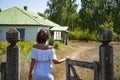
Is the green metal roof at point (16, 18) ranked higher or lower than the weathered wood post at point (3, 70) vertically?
higher

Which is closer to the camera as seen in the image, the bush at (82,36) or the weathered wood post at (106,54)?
the weathered wood post at (106,54)

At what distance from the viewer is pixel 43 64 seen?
20.1ft

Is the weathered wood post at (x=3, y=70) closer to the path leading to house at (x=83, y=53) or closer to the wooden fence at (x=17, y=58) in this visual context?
the wooden fence at (x=17, y=58)

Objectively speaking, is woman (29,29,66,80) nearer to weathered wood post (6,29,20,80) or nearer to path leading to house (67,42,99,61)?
weathered wood post (6,29,20,80)

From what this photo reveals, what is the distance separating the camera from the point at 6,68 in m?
6.29

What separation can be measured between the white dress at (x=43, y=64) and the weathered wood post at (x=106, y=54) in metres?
0.96

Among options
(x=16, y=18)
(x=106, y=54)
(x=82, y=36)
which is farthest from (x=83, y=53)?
(x=82, y=36)

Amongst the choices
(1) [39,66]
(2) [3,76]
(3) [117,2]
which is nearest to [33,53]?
(1) [39,66]

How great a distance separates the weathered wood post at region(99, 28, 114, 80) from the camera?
6.29 m

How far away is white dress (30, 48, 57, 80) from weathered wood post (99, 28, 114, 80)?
0.96 meters

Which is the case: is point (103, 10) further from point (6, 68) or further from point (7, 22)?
point (6, 68)

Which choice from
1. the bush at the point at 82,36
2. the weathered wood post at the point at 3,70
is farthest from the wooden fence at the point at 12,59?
the bush at the point at 82,36

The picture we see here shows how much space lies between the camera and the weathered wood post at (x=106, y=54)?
248 inches

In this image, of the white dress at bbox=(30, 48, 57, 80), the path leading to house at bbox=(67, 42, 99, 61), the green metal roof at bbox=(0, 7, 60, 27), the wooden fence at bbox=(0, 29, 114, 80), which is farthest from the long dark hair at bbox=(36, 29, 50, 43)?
the green metal roof at bbox=(0, 7, 60, 27)
